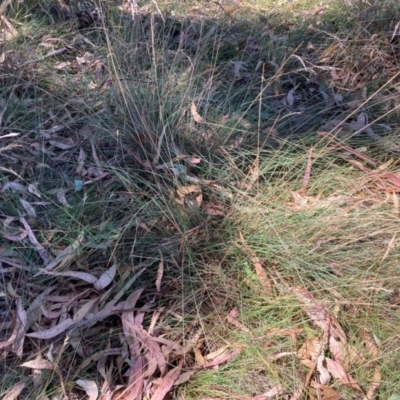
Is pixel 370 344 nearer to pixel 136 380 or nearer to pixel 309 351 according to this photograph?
pixel 309 351

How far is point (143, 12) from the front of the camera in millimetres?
3266

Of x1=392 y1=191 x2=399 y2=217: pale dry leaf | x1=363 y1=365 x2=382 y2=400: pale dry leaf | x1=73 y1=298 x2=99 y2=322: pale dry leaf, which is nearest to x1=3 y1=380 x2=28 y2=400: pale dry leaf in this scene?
x1=73 y1=298 x2=99 y2=322: pale dry leaf

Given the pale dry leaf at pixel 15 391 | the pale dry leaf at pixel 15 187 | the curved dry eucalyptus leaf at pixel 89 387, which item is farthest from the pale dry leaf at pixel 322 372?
the pale dry leaf at pixel 15 187

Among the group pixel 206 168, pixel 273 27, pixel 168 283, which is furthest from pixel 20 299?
pixel 273 27

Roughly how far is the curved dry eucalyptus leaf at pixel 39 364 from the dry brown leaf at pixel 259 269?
735mm

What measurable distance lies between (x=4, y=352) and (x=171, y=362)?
1.75 ft

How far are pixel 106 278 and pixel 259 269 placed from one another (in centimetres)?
54

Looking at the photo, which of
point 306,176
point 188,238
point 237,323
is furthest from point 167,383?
point 306,176

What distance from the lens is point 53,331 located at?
68.7 inches

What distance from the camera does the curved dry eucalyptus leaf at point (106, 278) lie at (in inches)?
73.4

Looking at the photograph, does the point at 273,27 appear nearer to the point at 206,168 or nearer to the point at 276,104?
the point at 276,104

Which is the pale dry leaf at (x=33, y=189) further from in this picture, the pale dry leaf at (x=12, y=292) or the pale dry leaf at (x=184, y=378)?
the pale dry leaf at (x=184, y=378)

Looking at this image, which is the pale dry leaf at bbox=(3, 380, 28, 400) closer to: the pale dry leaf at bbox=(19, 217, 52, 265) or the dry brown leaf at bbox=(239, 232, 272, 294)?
the pale dry leaf at bbox=(19, 217, 52, 265)

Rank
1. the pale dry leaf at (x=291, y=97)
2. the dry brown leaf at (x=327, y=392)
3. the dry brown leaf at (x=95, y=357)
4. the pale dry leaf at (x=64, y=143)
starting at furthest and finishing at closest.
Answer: the pale dry leaf at (x=291, y=97)
the pale dry leaf at (x=64, y=143)
the dry brown leaf at (x=95, y=357)
the dry brown leaf at (x=327, y=392)
